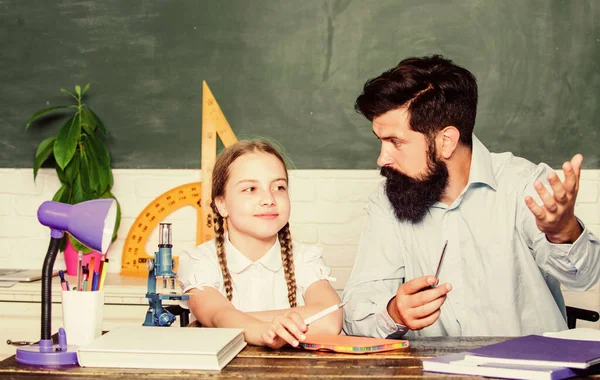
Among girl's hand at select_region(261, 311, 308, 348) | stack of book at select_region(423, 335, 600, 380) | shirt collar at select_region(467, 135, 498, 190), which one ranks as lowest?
stack of book at select_region(423, 335, 600, 380)

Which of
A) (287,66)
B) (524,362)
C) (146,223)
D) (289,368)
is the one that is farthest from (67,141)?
(524,362)

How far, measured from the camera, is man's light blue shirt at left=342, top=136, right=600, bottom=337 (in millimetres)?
2057

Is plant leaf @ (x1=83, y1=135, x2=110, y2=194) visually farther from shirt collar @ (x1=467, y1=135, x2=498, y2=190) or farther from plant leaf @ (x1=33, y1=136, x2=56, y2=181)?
shirt collar @ (x1=467, y1=135, x2=498, y2=190)

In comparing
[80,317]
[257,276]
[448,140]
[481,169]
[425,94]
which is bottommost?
[80,317]

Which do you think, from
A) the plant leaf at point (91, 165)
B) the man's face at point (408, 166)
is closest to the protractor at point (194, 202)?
the plant leaf at point (91, 165)

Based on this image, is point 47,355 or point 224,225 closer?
point 47,355

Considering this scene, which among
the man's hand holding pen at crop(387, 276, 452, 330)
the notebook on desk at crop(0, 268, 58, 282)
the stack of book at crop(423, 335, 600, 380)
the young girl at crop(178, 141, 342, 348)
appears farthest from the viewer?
the notebook on desk at crop(0, 268, 58, 282)

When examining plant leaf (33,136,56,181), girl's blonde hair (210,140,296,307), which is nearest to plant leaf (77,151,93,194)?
plant leaf (33,136,56,181)

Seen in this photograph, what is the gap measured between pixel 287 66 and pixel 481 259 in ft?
4.87

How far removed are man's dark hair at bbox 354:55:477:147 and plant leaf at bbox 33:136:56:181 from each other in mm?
1594

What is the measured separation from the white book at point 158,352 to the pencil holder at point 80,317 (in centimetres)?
5

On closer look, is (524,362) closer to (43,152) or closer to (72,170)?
(72,170)

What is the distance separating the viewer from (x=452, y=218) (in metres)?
2.12

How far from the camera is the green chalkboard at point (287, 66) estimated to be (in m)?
3.16
